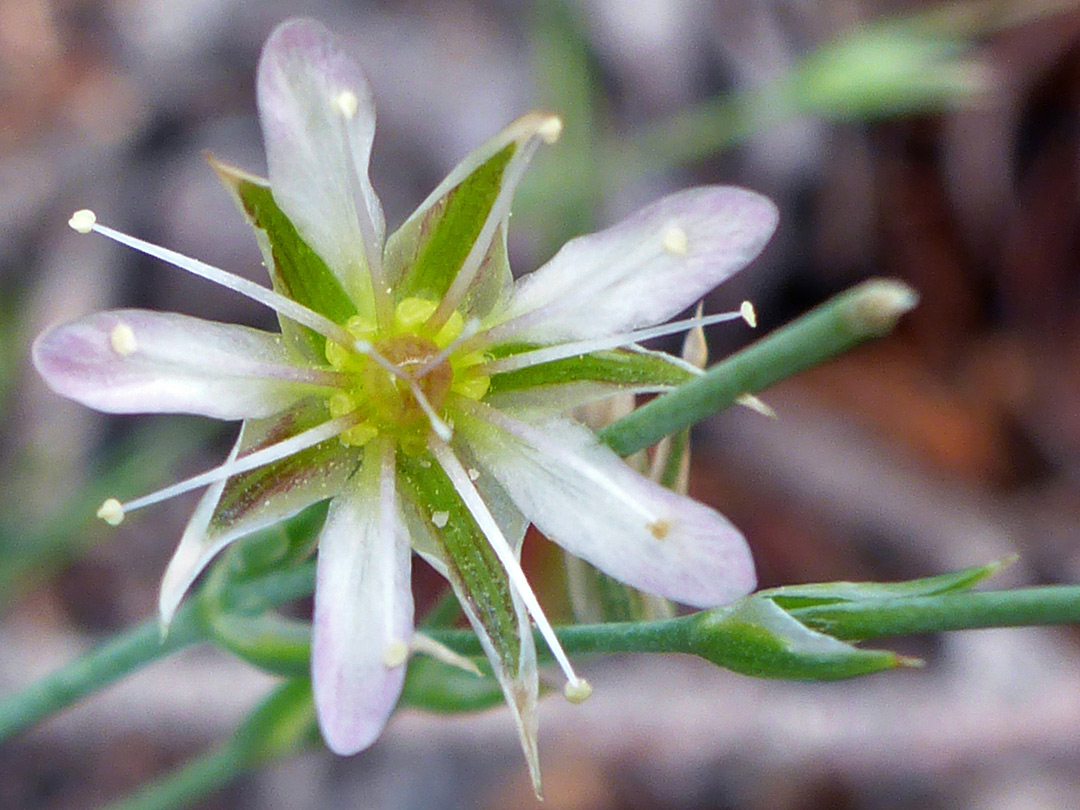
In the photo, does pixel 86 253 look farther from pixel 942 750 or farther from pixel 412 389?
pixel 942 750

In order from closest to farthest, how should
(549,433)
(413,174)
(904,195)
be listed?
1. (549,433)
2. (413,174)
3. (904,195)

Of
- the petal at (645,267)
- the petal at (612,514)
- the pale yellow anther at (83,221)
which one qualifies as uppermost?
the pale yellow anther at (83,221)

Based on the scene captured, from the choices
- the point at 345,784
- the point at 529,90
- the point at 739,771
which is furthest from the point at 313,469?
the point at 529,90

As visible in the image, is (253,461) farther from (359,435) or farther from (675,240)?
(675,240)

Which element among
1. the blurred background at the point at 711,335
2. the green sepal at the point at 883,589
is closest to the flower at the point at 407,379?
the green sepal at the point at 883,589

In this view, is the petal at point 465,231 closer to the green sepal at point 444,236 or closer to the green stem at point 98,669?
the green sepal at point 444,236

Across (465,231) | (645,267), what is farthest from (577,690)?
(465,231)
